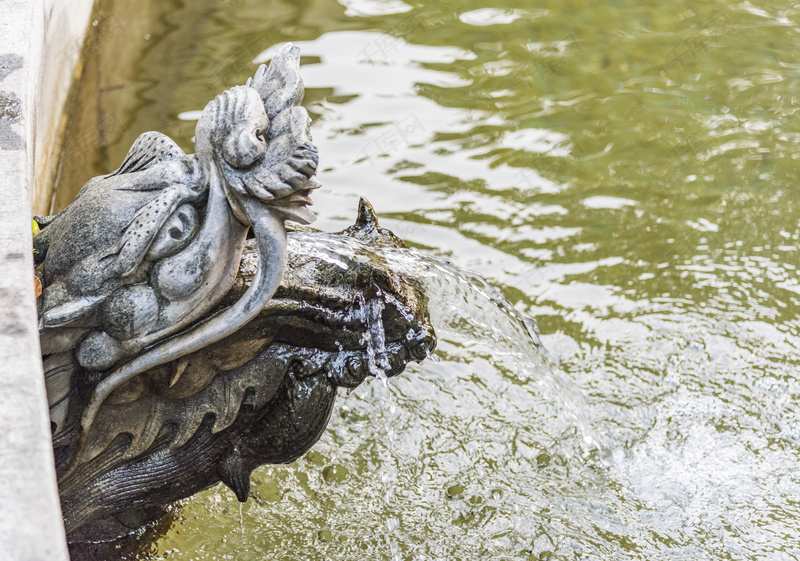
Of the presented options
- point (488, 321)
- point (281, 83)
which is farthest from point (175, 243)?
point (488, 321)

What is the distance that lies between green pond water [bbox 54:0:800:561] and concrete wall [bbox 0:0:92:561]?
1.37 m

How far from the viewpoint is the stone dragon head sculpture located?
220 centimetres

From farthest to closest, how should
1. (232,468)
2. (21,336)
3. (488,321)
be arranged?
(488,321) < (232,468) < (21,336)

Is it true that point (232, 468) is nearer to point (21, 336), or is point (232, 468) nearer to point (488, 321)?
point (21, 336)

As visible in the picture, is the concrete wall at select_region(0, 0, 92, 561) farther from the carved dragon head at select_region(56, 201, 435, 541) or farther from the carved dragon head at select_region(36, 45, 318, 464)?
the carved dragon head at select_region(56, 201, 435, 541)

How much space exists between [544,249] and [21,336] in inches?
155

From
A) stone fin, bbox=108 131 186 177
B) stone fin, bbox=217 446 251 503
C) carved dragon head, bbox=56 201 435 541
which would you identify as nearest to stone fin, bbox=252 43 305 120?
stone fin, bbox=108 131 186 177

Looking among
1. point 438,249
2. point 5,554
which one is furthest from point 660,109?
point 5,554

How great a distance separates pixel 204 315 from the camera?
2344mm

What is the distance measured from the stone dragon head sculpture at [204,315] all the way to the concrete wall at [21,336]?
0.71ft

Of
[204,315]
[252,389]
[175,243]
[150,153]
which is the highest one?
[150,153]

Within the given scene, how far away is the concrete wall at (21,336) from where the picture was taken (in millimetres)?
1415

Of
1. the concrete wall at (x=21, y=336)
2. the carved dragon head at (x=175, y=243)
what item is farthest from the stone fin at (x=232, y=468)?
the concrete wall at (x=21, y=336)

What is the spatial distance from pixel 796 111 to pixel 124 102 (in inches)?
194
